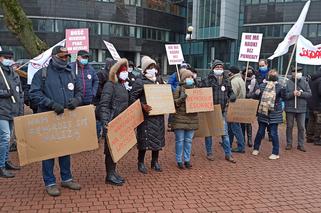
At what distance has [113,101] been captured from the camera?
596 centimetres

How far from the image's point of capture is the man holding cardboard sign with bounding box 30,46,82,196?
211 inches

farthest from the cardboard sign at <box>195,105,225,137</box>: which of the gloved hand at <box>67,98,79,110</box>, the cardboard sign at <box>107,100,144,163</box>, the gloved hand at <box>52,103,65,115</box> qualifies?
the gloved hand at <box>52,103,65,115</box>

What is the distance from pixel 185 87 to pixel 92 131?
7.14 feet

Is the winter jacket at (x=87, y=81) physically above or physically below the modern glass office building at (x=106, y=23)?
below

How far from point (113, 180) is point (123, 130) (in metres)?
0.78

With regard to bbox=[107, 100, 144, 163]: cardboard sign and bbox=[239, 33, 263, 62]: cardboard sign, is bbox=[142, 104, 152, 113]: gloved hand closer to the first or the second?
bbox=[107, 100, 144, 163]: cardboard sign

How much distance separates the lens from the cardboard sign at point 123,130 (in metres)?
5.80

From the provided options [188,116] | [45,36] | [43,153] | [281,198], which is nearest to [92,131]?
[43,153]

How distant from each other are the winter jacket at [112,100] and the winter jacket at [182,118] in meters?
1.22

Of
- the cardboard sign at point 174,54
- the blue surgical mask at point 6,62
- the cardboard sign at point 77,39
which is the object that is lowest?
the blue surgical mask at point 6,62

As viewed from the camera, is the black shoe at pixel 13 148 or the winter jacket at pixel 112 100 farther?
the black shoe at pixel 13 148

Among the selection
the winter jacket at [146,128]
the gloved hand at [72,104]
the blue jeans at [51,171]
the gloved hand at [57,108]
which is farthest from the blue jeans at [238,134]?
the gloved hand at [57,108]

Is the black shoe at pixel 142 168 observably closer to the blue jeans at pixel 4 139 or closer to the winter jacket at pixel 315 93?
the blue jeans at pixel 4 139

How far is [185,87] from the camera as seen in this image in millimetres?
7199
